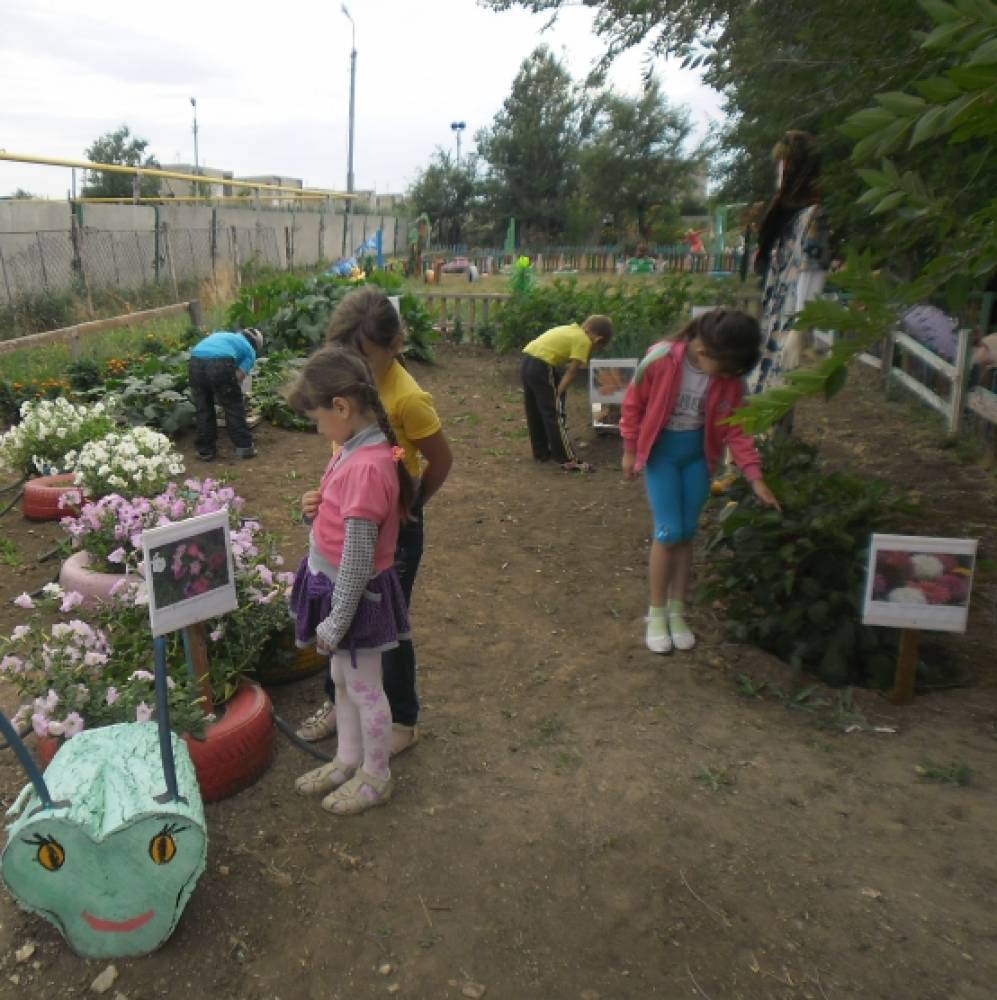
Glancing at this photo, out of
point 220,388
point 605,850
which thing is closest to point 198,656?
point 605,850

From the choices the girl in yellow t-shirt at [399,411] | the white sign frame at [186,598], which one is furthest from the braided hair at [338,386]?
the white sign frame at [186,598]

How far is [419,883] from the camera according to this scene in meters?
2.38

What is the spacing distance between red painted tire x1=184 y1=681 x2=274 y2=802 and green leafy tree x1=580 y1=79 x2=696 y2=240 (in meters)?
34.3

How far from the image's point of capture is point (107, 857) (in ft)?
6.71

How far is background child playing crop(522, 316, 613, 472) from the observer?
679 cm

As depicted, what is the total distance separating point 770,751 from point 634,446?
1340 millimetres

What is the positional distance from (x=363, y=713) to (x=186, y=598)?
62 centimetres

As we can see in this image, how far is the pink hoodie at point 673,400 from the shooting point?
138 inches

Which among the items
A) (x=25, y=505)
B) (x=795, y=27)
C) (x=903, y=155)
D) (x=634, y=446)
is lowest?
(x=25, y=505)

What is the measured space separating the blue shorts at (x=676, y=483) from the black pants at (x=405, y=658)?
4.00 ft

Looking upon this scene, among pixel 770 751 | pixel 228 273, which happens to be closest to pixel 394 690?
pixel 770 751

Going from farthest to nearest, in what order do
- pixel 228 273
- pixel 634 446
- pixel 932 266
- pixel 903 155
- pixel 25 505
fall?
1. pixel 228 273
2. pixel 25 505
3. pixel 634 446
4. pixel 903 155
5. pixel 932 266

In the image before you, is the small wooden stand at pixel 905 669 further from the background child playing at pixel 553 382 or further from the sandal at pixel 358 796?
the background child playing at pixel 553 382

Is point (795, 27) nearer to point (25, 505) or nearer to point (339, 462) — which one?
point (339, 462)
